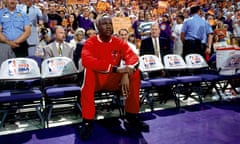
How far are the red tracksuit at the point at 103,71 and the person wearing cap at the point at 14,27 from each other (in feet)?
4.19

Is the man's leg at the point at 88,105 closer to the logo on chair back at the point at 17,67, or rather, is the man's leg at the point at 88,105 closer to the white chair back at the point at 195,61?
the logo on chair back at the point at 17,67

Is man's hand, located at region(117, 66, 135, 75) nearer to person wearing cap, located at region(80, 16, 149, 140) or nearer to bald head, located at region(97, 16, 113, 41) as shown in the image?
person wearing cap, located at region(80, 16, 149, 140)

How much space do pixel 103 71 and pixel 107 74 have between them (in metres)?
0.12

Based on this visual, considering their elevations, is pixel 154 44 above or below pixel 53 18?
below

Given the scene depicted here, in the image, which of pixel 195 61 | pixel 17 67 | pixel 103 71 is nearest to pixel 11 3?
pixel 17 67

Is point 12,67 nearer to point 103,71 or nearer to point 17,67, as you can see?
point 17,67

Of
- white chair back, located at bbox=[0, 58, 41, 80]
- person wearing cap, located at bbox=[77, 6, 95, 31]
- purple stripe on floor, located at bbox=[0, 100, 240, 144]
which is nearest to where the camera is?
purple stripe on floor, located at bbox=[0, 100, 240, 144]

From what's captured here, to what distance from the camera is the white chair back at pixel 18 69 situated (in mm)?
3496

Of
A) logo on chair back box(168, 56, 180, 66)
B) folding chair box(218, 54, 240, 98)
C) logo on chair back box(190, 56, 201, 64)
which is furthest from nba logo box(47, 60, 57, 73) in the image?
folding chair box(218, 54, 240, 98)

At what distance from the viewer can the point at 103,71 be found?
3.16 metres

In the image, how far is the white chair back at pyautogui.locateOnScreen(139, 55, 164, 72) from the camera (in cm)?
450

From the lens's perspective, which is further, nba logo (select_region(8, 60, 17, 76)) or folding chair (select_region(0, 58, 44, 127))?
nba logo (select_region(8, 60, 17, 76))

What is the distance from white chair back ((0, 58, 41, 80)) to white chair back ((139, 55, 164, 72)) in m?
1.77

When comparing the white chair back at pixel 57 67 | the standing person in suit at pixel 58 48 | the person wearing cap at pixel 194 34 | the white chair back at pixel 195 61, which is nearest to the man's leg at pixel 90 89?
the white chair back at pixel 57 67
